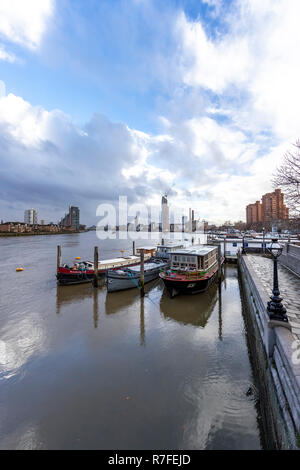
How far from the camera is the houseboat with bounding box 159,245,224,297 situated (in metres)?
16.3

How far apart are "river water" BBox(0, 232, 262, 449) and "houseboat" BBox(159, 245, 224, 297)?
6.14 feet

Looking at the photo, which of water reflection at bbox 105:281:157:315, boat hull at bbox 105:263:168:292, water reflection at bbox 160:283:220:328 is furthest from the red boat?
water reflection at bbox 160:283:220:328

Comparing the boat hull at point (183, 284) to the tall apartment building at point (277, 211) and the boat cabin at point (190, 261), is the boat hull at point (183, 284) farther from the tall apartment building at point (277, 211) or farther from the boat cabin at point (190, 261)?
the tall apartment building at point (277, 211)

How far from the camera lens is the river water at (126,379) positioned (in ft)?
18.0

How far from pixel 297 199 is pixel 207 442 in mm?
14044

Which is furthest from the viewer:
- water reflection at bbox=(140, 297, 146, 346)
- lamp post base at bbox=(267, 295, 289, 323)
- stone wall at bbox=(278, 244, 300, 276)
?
stone wall at bbox=(278, 244, 300, 276)

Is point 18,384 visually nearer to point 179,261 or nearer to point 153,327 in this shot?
point 153,327

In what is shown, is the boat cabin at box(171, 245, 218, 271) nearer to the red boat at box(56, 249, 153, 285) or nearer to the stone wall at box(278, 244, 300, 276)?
the stone wall at box(278, 244, 300, 276)

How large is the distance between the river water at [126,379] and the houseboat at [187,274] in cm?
187

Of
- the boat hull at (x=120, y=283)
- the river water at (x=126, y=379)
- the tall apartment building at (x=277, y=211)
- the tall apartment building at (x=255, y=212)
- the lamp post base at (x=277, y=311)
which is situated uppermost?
the tall apartment building at (x=255, y=212)

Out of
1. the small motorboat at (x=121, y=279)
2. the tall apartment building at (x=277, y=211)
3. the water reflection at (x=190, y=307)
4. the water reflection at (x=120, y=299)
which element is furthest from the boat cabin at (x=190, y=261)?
the tall apartment building at (x=277, y=211)

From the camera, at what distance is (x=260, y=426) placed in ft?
18.5

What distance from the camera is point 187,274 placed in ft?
55.7

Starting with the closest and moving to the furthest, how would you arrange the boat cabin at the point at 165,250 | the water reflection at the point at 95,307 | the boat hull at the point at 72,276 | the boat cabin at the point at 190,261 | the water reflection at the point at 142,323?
the water reflection at the point at 142,323 < the water reflection at the point at 95,307 < the boat cabin at the point at 190,261 < the boat hull at the point at 72,276 < the boat cabin at the point at 165,250
